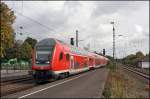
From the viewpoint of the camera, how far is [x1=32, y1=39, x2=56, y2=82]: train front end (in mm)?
28203

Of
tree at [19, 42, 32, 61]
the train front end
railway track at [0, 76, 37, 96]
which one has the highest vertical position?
tree at [19, 42, 32, 61]

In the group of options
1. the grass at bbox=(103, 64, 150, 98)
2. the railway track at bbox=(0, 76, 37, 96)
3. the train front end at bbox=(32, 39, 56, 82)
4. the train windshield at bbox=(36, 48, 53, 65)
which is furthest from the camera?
the train windshield at bbox=(36, 48, 53, 65)

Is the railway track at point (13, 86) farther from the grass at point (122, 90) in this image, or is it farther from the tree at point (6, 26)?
the tree at point (6, 26)

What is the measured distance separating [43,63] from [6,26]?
16.8 metres

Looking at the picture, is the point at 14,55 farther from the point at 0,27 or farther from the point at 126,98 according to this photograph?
the point at 126,98

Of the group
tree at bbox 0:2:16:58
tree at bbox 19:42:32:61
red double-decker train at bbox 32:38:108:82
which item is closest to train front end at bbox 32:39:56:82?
red double-decker train at bbox 32:38:108:82

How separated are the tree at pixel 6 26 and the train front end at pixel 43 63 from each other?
49.8 ft

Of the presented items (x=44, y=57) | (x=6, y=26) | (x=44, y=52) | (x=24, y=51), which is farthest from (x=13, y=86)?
(x=24, y=51)

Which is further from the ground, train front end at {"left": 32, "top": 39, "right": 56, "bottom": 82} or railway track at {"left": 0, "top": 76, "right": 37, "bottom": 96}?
train front end at {"left": 32, "top": 39, "right": 56, "bottom": 82}

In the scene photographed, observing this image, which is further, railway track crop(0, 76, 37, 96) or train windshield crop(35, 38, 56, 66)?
train windshield crop(35, 38, 56, 66)

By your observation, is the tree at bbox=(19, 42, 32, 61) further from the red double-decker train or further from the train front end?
the train front end

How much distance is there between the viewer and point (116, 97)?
16.8m

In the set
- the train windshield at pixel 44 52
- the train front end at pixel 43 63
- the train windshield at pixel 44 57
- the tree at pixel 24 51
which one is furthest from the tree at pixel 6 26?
the tree at pixel 24 51

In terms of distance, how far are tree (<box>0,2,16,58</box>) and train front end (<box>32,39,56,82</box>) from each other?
15172mm
